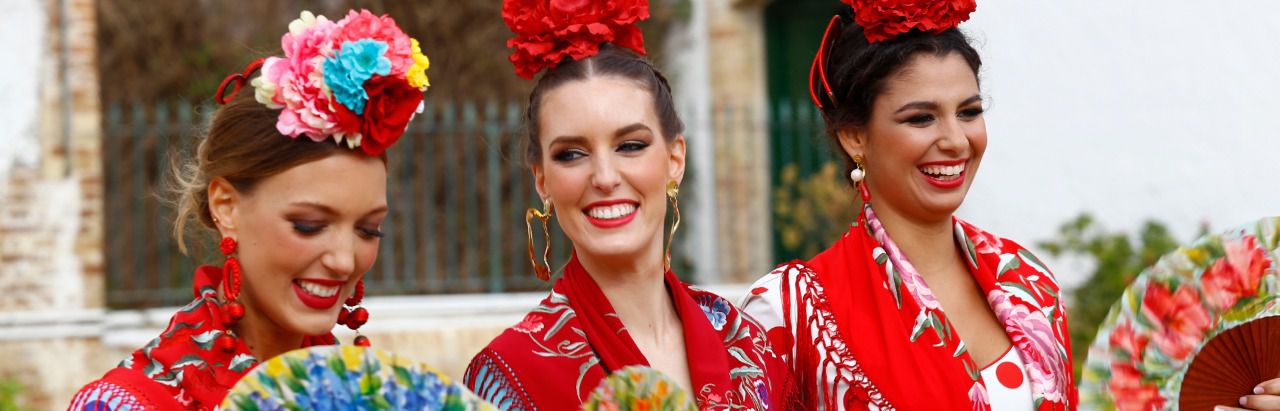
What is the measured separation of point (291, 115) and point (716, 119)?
22.2ft

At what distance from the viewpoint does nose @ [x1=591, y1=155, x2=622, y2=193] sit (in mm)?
2918

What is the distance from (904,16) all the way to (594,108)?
786 millimetres

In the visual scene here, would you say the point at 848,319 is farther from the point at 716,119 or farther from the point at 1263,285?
the point at 716,119

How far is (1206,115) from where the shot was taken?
22.8 ft

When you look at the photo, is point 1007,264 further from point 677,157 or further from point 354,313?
point 354,313

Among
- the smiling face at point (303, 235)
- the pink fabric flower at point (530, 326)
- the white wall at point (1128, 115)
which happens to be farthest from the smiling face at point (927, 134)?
the white wall at point (1128, 115)

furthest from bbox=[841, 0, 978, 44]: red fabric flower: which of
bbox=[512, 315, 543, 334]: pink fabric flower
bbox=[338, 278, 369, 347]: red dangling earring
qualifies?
bbox=[338, 278, 369, 347]: red dangling earring

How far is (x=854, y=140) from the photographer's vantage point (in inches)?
134

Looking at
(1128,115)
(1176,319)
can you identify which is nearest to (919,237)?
(1176,319)

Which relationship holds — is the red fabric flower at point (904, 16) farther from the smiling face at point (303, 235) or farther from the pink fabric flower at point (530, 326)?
the smiling face at point (303, 235)

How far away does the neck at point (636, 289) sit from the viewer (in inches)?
120

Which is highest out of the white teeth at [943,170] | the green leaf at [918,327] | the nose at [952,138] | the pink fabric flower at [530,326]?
the nose at [952,138]

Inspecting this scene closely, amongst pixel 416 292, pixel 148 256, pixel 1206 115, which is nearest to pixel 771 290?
pixel 1206 115

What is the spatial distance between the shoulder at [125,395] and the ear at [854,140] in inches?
60.9
